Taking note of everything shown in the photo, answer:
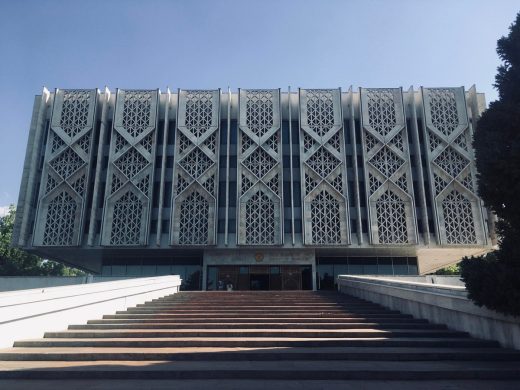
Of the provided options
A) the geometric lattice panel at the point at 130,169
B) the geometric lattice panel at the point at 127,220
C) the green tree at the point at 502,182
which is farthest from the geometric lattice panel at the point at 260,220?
the green tree at the point at 502,182

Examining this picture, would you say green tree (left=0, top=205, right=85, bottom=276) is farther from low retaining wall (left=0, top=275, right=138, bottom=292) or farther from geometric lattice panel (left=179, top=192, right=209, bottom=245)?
geometric lattice panel (left=179, top=192, right=209, bottom=245)

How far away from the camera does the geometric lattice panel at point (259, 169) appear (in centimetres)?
2927

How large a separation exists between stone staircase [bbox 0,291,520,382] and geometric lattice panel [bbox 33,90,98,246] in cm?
2214

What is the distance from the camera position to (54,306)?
8461mm

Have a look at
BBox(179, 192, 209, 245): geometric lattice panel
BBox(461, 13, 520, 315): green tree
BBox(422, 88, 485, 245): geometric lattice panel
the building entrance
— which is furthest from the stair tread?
BBox(422, 88, 485, 245): geometric lattice panel

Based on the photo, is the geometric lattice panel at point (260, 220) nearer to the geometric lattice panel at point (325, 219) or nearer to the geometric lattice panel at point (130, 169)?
the geometric lattice panel at point (325, 219)

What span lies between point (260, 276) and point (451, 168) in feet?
61.9

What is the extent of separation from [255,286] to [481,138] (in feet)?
84.6

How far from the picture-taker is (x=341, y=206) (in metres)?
29.7

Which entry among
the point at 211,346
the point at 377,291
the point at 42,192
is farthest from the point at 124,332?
the point at 42,192

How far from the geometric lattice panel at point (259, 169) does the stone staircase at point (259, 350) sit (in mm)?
18543

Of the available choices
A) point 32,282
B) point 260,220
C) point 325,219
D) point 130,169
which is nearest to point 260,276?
point 260,220

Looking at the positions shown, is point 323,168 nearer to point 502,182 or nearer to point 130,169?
point 130,169

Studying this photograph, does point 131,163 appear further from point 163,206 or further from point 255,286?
point 255,286
